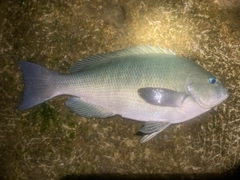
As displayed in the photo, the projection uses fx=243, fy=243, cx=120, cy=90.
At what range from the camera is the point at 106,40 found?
3076 millimetres

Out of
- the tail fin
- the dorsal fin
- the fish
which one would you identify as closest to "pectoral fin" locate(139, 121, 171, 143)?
the fish

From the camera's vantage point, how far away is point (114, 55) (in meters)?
2.74

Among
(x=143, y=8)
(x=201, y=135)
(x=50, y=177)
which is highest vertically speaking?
(x=143, y=8)

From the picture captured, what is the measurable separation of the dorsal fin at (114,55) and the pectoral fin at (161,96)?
17.4 inches

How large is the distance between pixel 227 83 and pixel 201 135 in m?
0.73

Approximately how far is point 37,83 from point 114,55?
0.91 m

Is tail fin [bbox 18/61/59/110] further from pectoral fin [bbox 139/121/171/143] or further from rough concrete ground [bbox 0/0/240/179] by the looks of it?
pectoral fin [bbox 139/121/171/143]

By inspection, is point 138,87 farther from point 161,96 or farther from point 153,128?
point 153,128

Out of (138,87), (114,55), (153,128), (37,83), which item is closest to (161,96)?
(138,87)

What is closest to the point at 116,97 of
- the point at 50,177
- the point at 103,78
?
the point at 103,78

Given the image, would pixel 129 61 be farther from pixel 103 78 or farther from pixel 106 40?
pixel 106 40

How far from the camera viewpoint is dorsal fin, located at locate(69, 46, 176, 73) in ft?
8.86

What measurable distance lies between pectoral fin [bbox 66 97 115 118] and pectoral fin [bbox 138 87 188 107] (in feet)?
1.49

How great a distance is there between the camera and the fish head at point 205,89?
260 cm
